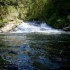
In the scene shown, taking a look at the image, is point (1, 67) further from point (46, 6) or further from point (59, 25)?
point (46, 6)

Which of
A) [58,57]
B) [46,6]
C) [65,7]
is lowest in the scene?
[46,6]

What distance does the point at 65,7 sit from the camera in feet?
111

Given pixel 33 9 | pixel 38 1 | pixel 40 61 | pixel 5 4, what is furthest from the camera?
pixel 33 9

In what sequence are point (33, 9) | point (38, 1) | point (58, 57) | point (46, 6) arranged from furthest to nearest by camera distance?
point (33, 9) < point (38, 1) < point (46, 6) < point (58, 57)

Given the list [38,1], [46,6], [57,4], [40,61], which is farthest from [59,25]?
[40,61]

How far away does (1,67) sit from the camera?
28.0ft

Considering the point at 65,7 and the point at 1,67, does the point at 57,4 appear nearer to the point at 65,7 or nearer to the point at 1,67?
the point at 65,7

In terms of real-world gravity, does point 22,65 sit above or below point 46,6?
above

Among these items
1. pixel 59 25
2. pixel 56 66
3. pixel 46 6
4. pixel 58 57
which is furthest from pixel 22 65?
pixel 46 6

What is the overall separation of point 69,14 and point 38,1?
722 inches

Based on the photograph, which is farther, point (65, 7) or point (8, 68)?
point (65, 7)

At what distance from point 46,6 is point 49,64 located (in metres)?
33.6

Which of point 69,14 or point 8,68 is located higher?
point 8,68

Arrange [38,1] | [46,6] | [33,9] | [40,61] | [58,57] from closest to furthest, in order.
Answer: [40,61] → [58,57] → [46,6] → [38,1] → [33,9]
